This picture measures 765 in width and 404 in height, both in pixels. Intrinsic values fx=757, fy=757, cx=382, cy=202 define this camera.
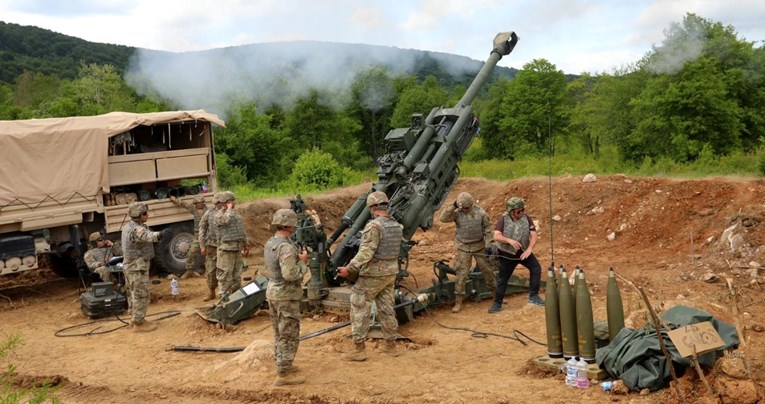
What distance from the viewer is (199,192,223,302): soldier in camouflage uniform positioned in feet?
36.2

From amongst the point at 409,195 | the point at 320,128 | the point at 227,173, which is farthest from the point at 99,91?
the point at 409,195

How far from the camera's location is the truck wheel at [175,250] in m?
13.1

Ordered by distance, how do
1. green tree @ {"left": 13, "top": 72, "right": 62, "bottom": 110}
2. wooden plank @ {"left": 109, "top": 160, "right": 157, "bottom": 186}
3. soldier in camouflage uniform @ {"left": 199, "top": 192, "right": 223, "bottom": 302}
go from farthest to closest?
green tree @ {"left": 13, "top": 72, "right": 62, "bottom": 110} → wooden plank @ {"left": 109, "top": 160, "right": 157, "bottom": 186} → soldier in camouflage uniform @ {"left": 199, "top": 192, "right": 223, "bottom": 302}

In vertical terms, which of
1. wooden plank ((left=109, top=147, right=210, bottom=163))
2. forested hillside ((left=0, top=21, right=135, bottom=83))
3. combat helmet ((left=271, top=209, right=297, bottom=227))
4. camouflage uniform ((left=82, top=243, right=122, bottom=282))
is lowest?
camouflage uniform ((left=82, top=243, right=122, bottom=282))

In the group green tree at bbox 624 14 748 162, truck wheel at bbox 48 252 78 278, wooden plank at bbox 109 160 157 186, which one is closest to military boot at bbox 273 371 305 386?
wooden plank at bbox 109 160 157 186

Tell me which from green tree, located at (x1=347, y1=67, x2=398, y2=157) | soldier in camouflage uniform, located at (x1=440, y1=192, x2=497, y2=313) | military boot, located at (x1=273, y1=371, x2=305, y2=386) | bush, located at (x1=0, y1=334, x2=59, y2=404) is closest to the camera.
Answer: bush, located at (x1=0, y1=334, x2=59, y2=404)

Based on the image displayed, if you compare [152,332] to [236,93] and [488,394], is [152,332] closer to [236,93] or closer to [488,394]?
[488,394]

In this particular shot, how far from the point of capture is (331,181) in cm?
2231

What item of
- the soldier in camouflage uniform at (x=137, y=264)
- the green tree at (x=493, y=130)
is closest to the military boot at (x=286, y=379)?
the soldier in camouflage uniform at (x=137, y=264)

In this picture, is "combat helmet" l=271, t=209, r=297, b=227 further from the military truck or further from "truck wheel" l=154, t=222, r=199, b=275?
"truck wheel" l=154, t=222, r=199, b=275

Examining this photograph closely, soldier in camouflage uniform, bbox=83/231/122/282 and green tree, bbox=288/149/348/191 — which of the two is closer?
soldier in camouflage uniform, bbox=83/231/122/282

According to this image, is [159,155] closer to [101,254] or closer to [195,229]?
[195,229]

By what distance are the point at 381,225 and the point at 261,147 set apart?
24114 mm

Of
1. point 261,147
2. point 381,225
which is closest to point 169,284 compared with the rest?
point 381,225
